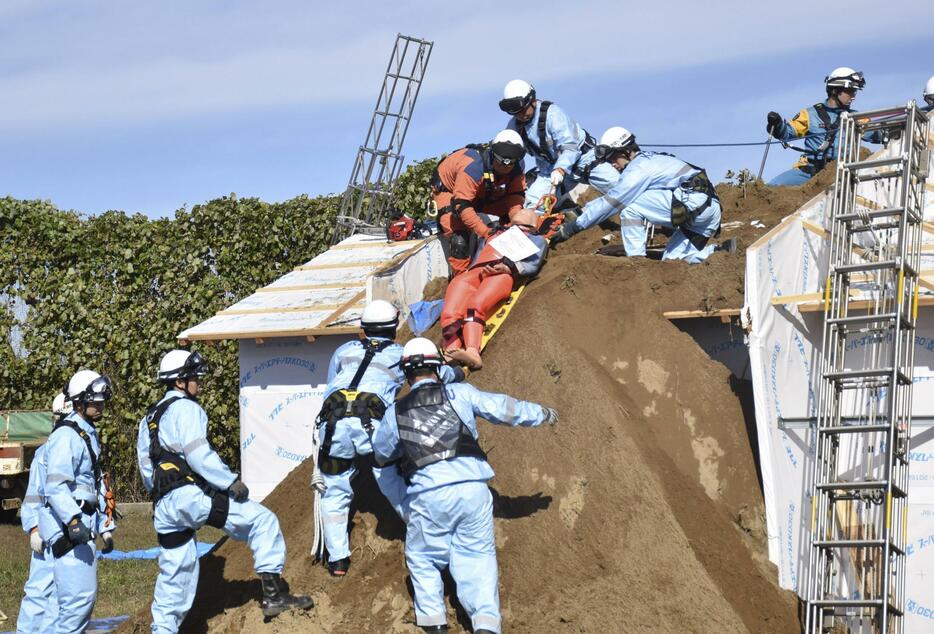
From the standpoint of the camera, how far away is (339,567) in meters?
8.75

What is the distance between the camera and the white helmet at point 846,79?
44.8 ft

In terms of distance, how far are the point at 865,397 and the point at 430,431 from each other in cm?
395

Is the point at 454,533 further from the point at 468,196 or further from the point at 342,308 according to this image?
the point at 342,308

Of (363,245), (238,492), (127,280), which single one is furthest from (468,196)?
(127,280)

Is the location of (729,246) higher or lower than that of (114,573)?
higher

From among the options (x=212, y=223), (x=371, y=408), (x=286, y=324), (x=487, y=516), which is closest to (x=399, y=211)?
(x=212, y=223)

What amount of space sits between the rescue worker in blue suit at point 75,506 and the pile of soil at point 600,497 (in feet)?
2.39

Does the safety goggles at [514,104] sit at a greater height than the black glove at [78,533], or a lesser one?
greater

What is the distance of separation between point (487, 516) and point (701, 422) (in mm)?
3266

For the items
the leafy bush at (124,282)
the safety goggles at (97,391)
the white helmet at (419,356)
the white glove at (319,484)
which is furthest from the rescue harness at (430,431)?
the leafy bush at (124,282)

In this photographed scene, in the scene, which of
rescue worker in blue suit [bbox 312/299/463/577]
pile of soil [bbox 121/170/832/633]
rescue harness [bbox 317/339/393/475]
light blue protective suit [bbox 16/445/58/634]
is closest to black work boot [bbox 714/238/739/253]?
pile of soil [bbox 121/170/832/633]

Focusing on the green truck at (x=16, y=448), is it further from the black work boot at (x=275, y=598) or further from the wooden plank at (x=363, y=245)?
the black work boot at (x=275, y=598)

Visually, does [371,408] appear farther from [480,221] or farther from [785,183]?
[785,183]

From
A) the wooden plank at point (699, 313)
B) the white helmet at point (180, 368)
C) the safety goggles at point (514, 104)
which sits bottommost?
the white helmet at point (180, 368)
